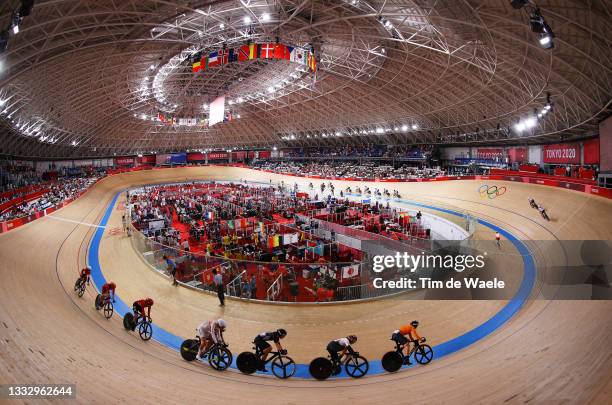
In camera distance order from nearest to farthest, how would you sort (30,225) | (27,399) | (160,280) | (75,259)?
(27,399)
(160,280)
(75,259)
(30,225)

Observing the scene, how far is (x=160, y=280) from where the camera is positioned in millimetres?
12227

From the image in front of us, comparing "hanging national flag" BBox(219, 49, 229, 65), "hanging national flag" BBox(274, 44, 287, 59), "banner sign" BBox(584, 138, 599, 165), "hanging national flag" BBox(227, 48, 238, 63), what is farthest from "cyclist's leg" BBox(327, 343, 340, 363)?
"banner sign" BBox(584, 138, 599, 165)

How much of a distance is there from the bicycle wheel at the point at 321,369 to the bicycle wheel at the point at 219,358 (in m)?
1.78

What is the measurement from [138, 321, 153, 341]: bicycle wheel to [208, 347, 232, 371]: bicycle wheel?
2.41 meters

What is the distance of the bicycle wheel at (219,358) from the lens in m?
6.60

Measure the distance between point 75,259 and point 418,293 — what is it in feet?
48.7

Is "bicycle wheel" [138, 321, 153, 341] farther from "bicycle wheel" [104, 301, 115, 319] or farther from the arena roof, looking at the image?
the arena roof

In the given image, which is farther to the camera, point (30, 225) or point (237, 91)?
point (237, 91)

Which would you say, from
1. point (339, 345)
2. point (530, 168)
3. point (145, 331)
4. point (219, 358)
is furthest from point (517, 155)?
point (145, 331)

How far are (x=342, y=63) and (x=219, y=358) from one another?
1278 inches

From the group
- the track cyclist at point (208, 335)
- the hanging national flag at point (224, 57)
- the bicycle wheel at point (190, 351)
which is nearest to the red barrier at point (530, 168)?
the hanging national flag at point (224, 57)

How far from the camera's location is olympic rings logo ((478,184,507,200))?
23584 mm

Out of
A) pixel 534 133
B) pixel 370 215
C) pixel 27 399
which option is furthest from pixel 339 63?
pixel 27 399

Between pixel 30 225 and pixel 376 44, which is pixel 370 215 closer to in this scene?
pixel 376 44
